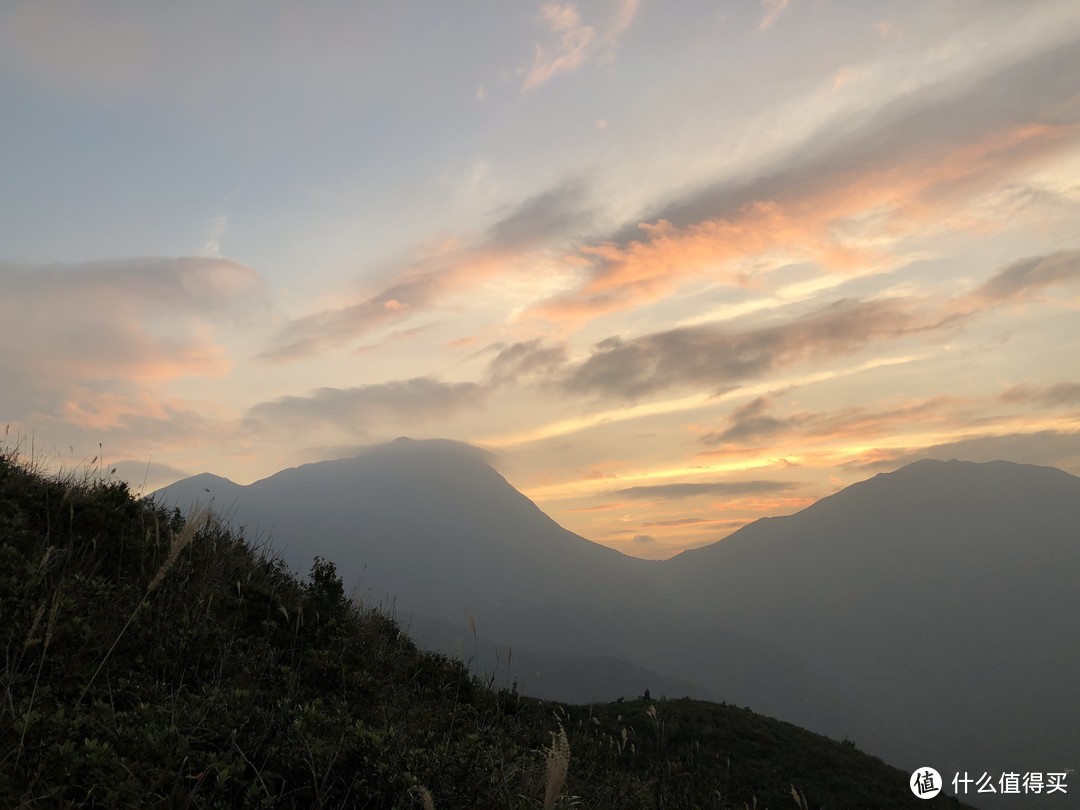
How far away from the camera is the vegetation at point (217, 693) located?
3826mm

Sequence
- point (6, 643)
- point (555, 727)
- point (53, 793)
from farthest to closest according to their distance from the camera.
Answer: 1. point (555, 727)
2. point (6, 643)
3. point (53, 793)

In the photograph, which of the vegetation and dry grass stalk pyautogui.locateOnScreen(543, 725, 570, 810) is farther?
the vegetation

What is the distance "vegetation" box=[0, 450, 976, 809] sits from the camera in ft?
12.6

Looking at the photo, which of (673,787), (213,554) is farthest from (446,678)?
(673,787)

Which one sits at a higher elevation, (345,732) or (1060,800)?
A: (345,732)

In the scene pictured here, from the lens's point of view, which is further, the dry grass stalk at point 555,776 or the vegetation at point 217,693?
the vegetation at point 217,693

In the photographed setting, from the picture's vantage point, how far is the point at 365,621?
9.72 metres

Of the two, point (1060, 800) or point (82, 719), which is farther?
point (1060, 800)

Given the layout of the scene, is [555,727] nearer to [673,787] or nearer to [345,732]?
[673,787]

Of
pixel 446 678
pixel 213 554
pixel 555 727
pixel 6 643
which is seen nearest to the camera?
pixel 6 643

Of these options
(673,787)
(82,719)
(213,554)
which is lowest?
(673,787)

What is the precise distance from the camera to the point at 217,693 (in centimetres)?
470

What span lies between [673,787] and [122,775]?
28.7 feet

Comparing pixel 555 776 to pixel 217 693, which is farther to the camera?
pixel 217 693
